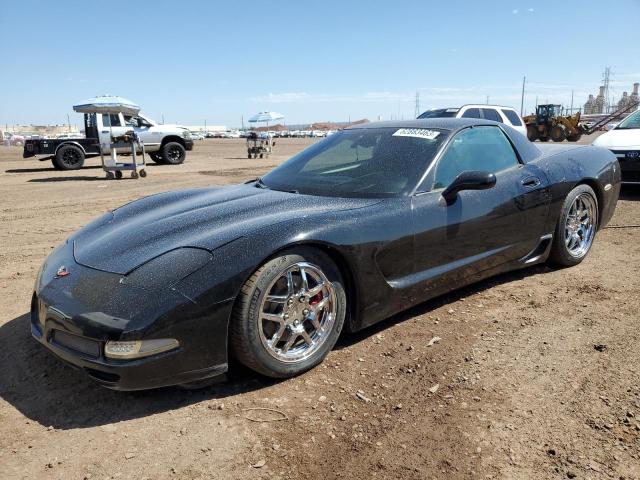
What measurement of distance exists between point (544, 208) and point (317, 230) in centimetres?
212

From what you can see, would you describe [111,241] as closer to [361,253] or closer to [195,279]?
[195,279]

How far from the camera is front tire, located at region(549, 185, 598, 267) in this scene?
4105mm

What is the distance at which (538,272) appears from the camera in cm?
427

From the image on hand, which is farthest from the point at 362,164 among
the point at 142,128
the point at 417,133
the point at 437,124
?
the point at 142,128

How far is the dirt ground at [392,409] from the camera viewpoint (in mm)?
1962

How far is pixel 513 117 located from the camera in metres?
12.7

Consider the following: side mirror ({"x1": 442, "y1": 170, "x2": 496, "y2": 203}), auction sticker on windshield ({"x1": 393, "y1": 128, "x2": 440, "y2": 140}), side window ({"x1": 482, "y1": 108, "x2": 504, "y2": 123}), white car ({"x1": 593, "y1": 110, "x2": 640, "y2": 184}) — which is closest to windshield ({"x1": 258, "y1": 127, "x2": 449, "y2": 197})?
auction sticker on windshield ({"x1": 393, "y1": 128, "x2": 440, "y2": 140})

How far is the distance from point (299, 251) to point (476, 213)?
1.36 metres

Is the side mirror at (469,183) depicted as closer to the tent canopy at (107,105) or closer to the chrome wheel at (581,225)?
the chrome wheel at (581,225)

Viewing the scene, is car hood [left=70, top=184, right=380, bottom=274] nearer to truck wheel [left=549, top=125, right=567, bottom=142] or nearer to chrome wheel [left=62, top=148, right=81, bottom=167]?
chrome wheel [left=62, top=148, right=81, bottom=167]

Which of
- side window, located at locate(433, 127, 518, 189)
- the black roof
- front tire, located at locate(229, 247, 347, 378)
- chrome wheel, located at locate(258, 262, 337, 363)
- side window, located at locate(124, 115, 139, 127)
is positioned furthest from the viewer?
side window, located at locate(124, 115, 139, 127)

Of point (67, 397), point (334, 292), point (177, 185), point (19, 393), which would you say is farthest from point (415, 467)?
point (177, 185)

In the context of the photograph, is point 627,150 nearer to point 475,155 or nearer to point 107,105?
point 475,155

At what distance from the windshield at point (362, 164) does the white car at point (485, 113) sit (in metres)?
8.41
